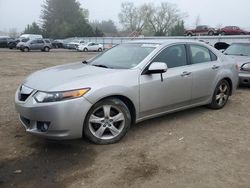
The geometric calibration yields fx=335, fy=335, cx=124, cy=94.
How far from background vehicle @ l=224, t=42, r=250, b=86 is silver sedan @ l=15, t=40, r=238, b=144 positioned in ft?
9.40

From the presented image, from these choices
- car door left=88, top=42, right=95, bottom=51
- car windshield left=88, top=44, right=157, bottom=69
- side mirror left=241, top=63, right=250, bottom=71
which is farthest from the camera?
car door left=88, top=42, right=95, bottom=51

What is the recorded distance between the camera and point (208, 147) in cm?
483

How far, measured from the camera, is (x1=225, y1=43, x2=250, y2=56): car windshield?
1045cm

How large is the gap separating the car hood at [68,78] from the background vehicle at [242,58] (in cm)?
546

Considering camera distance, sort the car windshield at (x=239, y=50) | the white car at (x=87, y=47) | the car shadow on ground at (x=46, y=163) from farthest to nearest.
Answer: the white car at (x=87, y=47) → the car windshield at (x=239, y=50) → the car shadow on ground at (x=46, y=163)

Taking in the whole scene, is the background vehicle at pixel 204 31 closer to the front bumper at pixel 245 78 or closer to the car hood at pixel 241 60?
the car hood at pixel 241 60

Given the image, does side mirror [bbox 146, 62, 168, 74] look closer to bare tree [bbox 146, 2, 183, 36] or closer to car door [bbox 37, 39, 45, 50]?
car door [bbox 37, 39, 45, 50]

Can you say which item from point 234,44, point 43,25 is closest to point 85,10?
point 43,25

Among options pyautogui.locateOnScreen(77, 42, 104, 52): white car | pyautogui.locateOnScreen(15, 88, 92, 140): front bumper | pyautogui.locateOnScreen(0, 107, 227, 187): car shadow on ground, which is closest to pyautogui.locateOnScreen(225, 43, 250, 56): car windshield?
pyautogui.locateOnScreen(0, 107, 227, 187): car shadow on ground

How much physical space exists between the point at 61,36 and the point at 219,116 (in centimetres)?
7746

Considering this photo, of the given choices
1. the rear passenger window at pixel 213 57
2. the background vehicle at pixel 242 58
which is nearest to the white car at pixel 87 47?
the background vehicle at pixel 242 58

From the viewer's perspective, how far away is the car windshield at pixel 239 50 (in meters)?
10.4

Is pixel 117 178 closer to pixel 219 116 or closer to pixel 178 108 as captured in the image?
pixel 178 108

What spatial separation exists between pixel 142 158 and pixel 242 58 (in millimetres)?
6674
